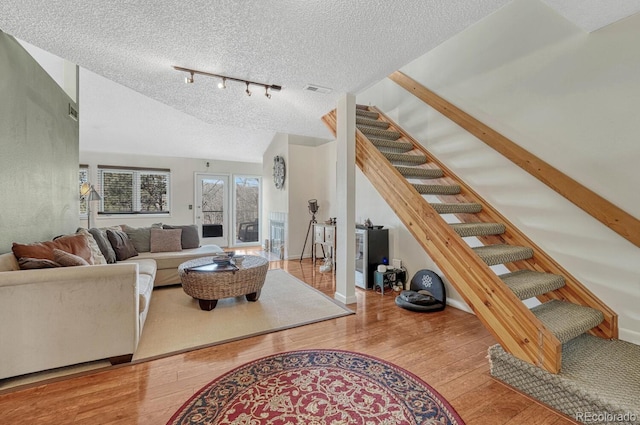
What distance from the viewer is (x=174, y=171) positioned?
7.11 m

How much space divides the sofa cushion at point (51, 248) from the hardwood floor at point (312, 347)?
0.97 m

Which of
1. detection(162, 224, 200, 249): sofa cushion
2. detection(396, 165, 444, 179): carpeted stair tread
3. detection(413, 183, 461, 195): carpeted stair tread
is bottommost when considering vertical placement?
detection(162, 224, 200, 249): sofa cushion

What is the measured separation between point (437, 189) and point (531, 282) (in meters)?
1.21

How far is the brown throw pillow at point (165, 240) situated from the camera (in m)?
4.34

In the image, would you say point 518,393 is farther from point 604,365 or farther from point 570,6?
point 570,6

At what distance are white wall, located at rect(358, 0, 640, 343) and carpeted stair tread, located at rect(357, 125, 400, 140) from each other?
2.51 feet

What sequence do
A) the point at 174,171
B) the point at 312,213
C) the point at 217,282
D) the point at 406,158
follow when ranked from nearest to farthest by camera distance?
the point at 217,282 → the point at 406,158 → the point at 312,213 → the point at 174,171

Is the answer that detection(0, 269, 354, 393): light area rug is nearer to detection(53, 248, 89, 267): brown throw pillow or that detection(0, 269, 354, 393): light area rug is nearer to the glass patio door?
detection(53, 248, 89, 267): brown throw pillow

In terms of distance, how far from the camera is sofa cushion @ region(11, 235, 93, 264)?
2.17m

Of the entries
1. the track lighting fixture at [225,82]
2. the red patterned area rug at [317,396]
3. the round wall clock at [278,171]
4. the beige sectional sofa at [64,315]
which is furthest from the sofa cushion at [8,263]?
the round wall clock at [278,171]

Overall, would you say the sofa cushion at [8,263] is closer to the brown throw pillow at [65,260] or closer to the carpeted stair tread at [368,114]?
the brown throw pillow at [65,260]

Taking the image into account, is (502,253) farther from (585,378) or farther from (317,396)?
(317,396)

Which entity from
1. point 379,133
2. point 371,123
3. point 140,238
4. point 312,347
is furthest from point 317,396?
point 140,238

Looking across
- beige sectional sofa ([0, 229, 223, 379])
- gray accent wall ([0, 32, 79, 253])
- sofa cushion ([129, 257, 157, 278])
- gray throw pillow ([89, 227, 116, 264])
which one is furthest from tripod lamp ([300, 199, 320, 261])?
beige sectional sofa ([0, 229, 223, 379])
